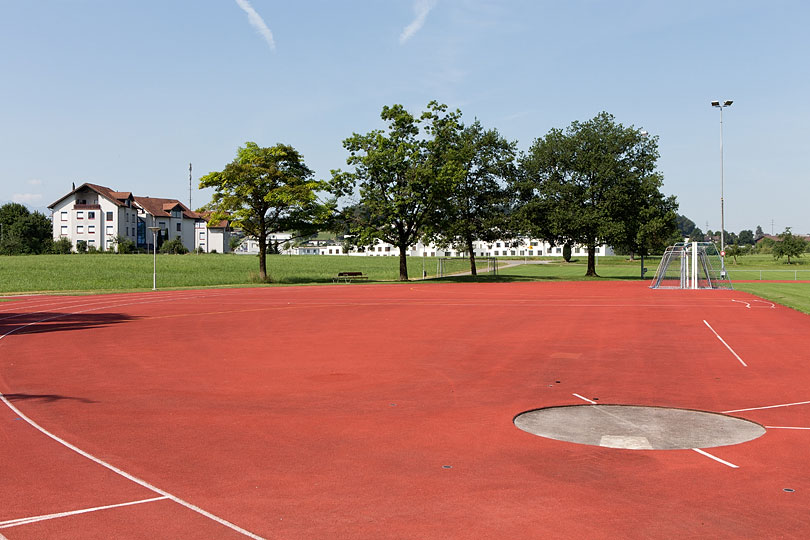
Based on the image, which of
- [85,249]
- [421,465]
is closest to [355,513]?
[421,465]

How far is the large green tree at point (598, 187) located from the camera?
58.7 metres

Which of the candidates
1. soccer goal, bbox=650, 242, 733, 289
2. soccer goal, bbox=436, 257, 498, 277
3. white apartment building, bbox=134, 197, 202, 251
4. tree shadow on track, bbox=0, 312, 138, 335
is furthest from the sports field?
white apartment building, bbox=134, 197, 202, 251

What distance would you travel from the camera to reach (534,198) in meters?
62.2

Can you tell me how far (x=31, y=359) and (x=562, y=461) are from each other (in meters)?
11.8

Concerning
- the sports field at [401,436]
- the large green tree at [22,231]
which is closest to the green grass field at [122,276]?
the sports field at [401,436]

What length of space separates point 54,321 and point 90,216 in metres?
89.5

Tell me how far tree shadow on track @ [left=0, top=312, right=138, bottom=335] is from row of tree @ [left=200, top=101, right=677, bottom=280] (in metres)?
23.9

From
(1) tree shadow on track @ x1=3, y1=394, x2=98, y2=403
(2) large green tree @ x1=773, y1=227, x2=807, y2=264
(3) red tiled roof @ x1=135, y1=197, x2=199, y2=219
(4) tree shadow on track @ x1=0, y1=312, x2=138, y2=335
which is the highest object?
(3) red tiled roof @ x1=135, y1=197, x2=199, y2=219

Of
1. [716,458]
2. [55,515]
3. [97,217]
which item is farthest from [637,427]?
[97,217]

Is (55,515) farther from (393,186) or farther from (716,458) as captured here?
(393,186)

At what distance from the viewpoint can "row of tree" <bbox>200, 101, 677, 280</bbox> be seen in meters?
49.5

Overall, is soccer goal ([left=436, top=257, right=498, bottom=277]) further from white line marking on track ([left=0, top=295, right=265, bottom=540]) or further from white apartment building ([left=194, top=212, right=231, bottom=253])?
white line marking on track ([left=0, top=295, right=265, bottom=540])

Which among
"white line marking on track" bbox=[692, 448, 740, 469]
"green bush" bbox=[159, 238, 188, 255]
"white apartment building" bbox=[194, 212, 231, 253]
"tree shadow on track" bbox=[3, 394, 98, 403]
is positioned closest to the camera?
"white line marking on track" bbox=[692, 448, 740, 469]

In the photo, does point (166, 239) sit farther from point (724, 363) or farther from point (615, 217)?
point (724, 363)
